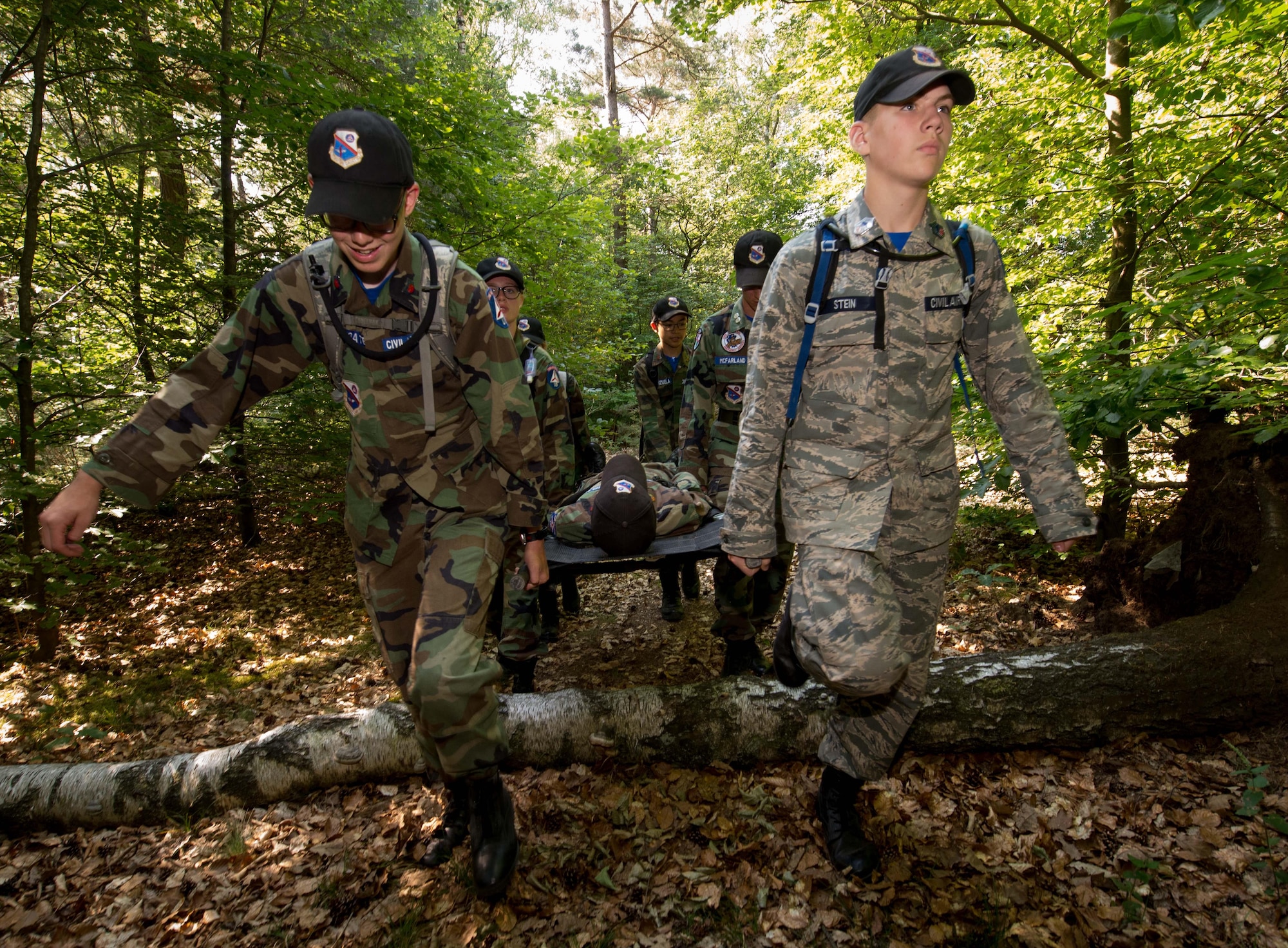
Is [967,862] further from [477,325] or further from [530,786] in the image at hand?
[477,325]

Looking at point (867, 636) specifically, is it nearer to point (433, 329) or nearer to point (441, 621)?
point (441, 621)

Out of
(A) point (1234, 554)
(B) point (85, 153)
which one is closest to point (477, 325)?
(A) point (1234, 554)

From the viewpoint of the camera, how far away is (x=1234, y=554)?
343 centimetres

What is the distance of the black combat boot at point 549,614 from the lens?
4.91 m

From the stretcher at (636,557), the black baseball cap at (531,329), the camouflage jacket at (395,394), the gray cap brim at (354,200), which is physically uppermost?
the black baseball cap at (531,329)

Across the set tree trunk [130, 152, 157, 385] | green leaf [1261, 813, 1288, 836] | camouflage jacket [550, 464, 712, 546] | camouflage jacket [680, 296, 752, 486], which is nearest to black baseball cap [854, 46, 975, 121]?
camouflage jacket [680, 296, 752, 486]

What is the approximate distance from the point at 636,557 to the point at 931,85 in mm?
2783

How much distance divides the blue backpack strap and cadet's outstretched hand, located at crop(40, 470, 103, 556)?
2272 mm

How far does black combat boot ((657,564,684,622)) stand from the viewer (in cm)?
533

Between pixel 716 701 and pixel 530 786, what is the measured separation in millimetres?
969

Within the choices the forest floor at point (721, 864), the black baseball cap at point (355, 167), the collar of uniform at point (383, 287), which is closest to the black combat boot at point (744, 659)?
the forest floor at point (721, 864)

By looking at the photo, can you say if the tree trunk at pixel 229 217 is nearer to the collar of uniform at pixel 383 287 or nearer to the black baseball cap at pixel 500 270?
the black baseball cap at pixel 500 270

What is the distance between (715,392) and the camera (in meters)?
4.89

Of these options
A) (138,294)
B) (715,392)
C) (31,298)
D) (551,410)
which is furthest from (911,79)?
(138,294)
